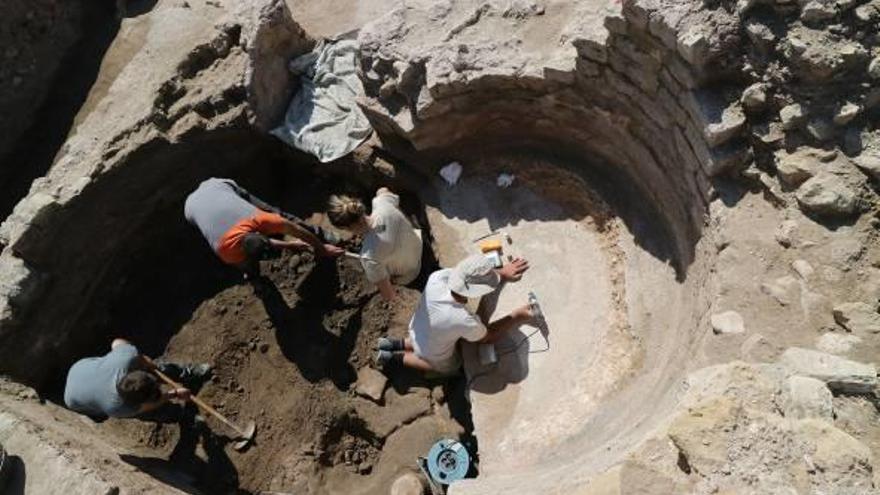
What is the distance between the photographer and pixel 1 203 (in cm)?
623

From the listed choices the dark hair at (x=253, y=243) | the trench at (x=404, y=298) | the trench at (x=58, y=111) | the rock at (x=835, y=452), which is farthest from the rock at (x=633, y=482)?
the trench at (x=58, y=111)

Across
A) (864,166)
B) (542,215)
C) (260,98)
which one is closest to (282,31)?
(260,98)

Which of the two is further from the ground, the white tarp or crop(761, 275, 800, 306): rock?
the white tarp

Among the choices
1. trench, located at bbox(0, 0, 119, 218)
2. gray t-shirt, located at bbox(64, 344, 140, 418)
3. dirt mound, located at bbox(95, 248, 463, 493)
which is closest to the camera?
gray t-shirt, located at bbox(64, 344, 140, 418)

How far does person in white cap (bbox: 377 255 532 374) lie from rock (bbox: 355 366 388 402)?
0.33 meters

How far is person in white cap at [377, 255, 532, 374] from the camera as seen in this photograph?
4.69 metres

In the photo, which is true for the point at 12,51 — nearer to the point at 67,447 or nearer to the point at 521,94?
the point at 67,447

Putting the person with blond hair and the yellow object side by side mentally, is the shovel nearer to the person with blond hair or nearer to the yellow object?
the person with blond hair

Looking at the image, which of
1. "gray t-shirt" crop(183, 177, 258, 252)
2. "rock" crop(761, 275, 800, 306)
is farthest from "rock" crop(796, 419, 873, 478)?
"gray t-shirt" crop(183, 177, 258, 252)

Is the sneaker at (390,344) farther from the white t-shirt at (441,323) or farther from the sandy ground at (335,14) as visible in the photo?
the sandy ground at (335,14)

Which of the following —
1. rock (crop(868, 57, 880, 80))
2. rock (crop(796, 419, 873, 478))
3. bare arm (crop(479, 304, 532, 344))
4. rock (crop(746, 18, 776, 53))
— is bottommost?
bare arm (crop(479, 304, 532, 344))

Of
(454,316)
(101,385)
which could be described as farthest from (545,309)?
(101,385)

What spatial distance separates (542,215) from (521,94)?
102 centimetres

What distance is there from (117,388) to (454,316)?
2390 mm
